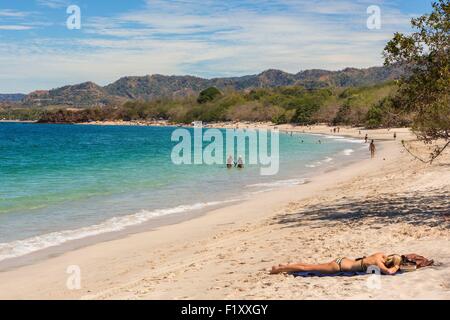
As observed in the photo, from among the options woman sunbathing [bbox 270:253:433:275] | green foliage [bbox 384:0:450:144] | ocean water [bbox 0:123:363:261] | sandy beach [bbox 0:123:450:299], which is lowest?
ocean water [bbox 0:123:363:261]

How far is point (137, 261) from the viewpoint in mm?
14078

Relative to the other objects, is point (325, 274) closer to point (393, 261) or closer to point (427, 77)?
point (393, 261)

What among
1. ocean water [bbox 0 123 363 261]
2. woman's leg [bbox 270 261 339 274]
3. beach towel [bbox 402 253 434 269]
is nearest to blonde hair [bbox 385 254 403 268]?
beach towel [bbox 402 253 434 269]

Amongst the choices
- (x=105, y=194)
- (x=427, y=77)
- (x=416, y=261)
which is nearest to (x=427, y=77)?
(x=427, y=77)

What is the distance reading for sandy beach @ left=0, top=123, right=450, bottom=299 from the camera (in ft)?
31.0

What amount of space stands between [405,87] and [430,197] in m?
5.82

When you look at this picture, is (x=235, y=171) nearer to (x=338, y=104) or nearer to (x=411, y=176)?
(x=411, y=176)

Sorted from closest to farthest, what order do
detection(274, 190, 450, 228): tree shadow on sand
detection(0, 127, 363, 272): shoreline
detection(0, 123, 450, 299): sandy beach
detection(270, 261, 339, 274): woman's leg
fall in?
detection(0, 123, 450, 299): sandy beach
detection(270, 261, 339, 274): woman's leg
detection(0, 127, 363, 272): shoreline
detection(274, 190, 450, 228): tree shadow on sand

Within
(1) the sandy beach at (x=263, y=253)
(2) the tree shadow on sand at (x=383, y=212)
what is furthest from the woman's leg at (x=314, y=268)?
(2) the tree shadow on sand at (x=383, y=212)

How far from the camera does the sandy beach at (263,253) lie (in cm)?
945

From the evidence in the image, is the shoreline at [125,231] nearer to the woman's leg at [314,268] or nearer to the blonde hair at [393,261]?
the woman's leg at [314,268]

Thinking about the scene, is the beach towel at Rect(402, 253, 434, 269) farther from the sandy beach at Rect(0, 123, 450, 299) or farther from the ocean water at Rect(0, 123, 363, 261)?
the ocean water at Rect(0, 123, 363, 261)

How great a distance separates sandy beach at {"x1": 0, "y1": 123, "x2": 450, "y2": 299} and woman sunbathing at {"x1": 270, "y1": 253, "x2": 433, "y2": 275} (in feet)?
0.78
